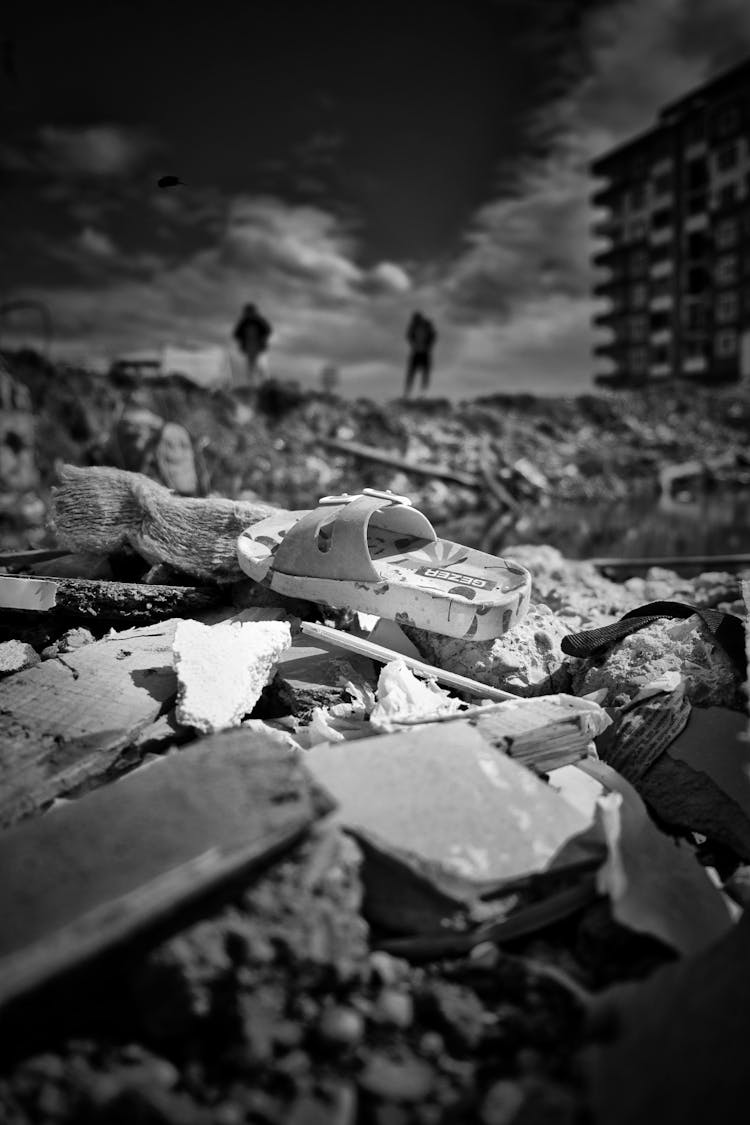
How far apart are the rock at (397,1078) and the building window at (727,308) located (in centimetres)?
3652

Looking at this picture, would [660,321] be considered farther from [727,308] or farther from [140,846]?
[140,846]

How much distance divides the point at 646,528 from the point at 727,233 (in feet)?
92.0

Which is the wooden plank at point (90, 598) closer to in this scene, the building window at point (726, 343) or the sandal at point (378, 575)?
the sandal at point (378, 575)

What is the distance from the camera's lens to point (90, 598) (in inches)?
99.2

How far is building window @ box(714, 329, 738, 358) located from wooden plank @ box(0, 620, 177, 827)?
36.0 meters

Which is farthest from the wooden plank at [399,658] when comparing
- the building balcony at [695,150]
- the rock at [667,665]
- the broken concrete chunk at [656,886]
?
the building balcony at [695,150]

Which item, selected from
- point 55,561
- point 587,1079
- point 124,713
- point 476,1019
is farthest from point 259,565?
point 587,1079

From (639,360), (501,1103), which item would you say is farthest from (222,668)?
(639,360)

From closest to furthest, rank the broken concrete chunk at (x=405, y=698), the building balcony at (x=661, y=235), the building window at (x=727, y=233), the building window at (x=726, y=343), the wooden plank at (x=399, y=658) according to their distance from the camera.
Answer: the broken concrete chunk at (x=405, y=698) < the wooden plank at (x=399, y=658) < the building window at (x=727, y=233) < the building window at (x=726, y=343) < the building balcony at (x=661, y=235)

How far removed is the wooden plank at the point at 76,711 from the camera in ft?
5.17

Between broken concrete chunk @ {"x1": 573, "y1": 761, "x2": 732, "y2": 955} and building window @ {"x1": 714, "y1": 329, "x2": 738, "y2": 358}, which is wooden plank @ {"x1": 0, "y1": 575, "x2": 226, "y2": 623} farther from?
building window @ {"x1": 714, "y1": 329, "x2": 738, "y2": 358}

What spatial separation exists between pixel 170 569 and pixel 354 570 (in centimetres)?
89

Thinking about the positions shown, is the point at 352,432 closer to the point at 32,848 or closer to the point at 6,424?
the point at 6,424

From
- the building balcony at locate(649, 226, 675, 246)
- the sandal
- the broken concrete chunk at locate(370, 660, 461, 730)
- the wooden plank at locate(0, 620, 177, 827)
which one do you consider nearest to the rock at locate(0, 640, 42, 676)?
the wooden plank at locate(0, 620, 177, 827)
